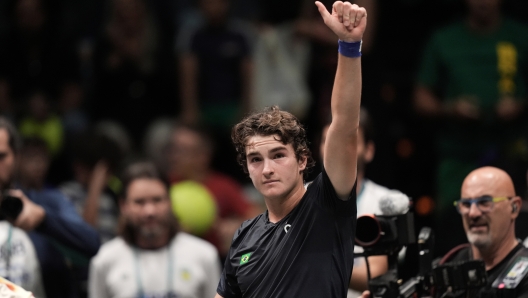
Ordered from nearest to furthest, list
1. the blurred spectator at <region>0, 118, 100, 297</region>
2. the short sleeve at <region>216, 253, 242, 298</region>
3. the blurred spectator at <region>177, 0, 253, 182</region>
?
1. the short sleeve at <region>216, 253, 242, 298</region>
2. the blurred spectator at <region>0, 118, 100, 297</region>
3. the blurred spectator at <region>177, 0, 253, 182</region>

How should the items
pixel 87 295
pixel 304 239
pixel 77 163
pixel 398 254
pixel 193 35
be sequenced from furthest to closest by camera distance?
pixel 193 35 → pixel 77 163 → pixel 87 295 → pixel 398 254 → pixel 304 239

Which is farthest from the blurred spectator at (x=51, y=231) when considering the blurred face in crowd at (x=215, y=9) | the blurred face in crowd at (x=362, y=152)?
the blurred face in crowd at (x=215, y=9)

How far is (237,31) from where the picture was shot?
923 centimetres

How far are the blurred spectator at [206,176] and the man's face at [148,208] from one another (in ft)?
4.65

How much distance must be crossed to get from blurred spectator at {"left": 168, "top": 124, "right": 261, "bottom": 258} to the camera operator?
2778mm

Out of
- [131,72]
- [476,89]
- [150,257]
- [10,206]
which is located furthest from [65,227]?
[476,89]

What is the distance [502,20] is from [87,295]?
13.5ft

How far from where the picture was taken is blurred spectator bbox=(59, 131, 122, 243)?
25.0 ft

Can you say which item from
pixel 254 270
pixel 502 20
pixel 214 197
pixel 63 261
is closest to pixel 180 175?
pixel 214 197

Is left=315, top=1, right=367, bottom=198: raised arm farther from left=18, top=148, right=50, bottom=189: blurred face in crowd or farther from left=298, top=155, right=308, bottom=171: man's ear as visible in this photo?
left=18, top=148, right=50, bottom=189: blurred face in crowd

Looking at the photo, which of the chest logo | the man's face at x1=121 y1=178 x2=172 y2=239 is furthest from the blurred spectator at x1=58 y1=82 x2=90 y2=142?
the chest logo

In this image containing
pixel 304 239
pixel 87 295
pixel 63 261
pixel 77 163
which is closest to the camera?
pixel 304 239

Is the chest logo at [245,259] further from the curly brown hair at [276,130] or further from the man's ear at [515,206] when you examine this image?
the man's ear at [515,206]

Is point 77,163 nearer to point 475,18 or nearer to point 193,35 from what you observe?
point 193,35
